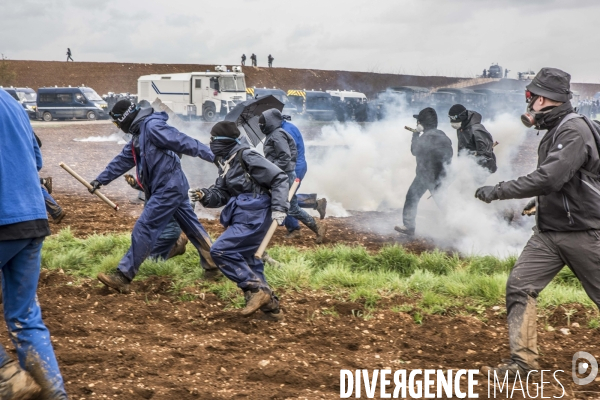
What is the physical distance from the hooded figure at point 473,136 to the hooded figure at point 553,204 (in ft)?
16.1

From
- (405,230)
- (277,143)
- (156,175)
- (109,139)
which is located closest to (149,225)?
(156,175)

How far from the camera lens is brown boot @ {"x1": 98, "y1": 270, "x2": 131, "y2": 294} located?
643cm

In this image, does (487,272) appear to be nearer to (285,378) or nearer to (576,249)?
(576,249)

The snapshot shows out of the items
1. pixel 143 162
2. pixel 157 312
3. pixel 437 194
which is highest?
pixel 143 162

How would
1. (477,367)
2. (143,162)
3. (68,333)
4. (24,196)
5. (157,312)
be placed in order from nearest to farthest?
(24,196)
(477,367)
(68,333)
(157,312)
(143,162)

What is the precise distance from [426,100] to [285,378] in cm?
2367

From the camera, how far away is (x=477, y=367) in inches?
187

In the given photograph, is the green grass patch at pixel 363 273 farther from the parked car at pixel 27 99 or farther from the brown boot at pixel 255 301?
the parked car at pixel 27 99

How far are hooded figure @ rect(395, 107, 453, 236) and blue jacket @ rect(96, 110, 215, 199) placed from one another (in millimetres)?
3873

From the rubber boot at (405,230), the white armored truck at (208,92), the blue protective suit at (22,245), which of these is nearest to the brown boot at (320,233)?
the rubber boot at (405,230)

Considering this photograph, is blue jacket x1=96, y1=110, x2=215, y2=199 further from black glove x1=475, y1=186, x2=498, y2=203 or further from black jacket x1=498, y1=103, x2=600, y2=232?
black jacket x1=498, y1=103, x2=600, y2=232

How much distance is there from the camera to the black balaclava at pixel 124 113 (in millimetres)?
6711

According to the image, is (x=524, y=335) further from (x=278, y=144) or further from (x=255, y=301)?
(x=278, y=144)

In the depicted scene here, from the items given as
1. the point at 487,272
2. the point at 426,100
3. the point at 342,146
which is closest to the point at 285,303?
the point at 487,272
